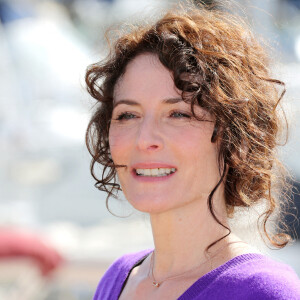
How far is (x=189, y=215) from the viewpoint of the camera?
5.14ft

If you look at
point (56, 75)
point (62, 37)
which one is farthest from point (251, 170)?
point (62, 37)

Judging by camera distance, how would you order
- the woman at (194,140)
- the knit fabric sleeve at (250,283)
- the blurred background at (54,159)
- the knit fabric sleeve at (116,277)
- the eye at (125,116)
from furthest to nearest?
the blurred background at (54,159)
the knit fabric sleeve at (116,277)
the eye at (125,116)
the woman at (194,140)
the knit fabric sleeve at (250,283)

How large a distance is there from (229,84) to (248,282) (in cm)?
54

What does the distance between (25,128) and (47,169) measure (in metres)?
0.55

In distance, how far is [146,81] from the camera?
1.58 meters

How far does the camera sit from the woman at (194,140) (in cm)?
151

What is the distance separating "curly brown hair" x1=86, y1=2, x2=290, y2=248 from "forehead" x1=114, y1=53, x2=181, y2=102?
0.02 meters

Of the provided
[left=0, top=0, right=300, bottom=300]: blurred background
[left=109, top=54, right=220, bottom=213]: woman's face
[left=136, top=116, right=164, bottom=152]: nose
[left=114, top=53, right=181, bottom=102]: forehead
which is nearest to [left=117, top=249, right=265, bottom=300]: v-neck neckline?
[left=109, top=54, right=220, bottom=213]: woman's face

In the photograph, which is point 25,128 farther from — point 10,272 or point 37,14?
point 10,272

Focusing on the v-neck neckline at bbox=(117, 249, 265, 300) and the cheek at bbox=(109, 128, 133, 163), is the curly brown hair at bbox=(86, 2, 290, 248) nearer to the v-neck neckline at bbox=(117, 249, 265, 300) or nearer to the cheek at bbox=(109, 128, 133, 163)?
the cheek at bbox=(109, 128, 133, 163)

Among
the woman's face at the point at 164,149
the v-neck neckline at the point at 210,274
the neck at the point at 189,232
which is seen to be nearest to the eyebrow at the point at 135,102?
the woman's face at the point at 164,149

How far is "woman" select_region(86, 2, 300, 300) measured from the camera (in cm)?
151

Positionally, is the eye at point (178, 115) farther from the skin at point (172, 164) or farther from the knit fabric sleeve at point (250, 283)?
the knit fabric sleeve at point (250, 283)

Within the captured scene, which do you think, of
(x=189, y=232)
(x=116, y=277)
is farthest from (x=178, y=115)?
(x=116, y=277)
